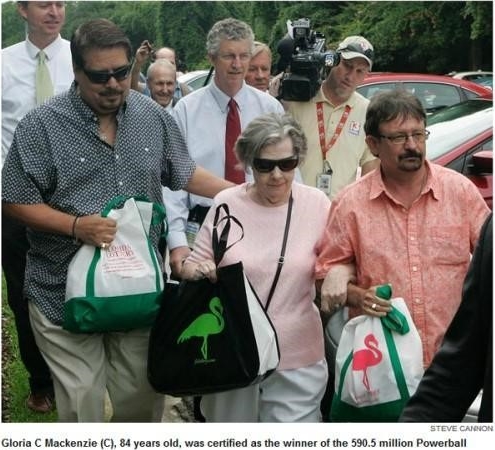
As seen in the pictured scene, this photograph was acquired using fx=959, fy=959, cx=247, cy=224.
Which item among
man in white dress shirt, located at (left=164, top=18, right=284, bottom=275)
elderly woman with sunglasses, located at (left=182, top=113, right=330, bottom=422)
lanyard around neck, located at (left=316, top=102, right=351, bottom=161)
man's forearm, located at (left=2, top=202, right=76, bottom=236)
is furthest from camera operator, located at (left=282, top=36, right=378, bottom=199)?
man's forearm, located at (left=2, top=202, right=76, bottom=236)

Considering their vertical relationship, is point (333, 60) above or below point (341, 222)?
above

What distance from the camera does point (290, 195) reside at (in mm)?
2973

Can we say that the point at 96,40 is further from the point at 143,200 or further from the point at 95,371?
the point at 95,371

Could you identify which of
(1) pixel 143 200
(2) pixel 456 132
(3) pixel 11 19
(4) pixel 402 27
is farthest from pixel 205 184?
(4) pixel 402 27

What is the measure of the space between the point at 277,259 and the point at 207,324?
292mm

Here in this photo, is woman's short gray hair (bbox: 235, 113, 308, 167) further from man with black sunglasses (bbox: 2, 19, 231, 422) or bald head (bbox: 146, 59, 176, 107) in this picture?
bald head (bbox: 146, 59, 176, 107)

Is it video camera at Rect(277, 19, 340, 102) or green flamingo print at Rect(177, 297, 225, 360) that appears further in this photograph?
video camera at Rect(277, 19, 340, 102)

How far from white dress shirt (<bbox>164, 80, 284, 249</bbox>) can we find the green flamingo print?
673mm

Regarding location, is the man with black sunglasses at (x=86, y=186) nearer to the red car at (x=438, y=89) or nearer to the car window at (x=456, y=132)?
the car window at (x=456, y=132)

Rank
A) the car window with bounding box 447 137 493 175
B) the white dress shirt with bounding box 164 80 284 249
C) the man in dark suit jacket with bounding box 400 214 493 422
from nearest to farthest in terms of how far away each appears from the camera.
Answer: the man in dark suit jacket with bounding box 400 214 493 422 → the white dress shirt with bounding box 164 80 284 249 → the car window with bounding box 447 137 493 175

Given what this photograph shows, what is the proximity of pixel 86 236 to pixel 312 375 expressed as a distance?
2.66 ft

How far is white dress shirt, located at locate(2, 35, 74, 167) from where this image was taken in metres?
3.63
